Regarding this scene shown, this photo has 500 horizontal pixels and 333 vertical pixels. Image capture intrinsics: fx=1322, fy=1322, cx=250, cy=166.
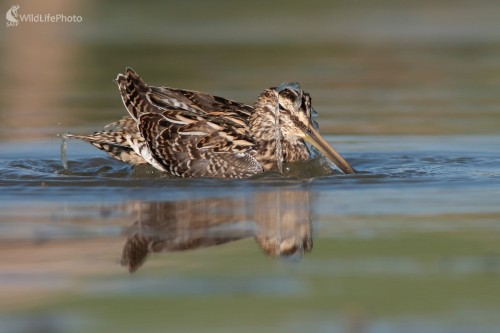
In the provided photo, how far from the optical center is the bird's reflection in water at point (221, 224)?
8367 millimetres

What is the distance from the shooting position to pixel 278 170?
11836 mm

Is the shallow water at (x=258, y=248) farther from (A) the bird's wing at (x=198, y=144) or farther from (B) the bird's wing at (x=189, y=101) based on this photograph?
(B) the bird's wing at (x=189, y=101)

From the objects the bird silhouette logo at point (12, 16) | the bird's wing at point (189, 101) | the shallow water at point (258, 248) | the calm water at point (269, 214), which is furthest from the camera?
the bird silhouette logo at point (12, 16)

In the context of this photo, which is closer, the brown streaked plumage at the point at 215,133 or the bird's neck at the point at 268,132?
the brown streaked plumage at the point at 215,133

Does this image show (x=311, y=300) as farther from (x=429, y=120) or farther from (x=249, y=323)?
(x=429, y=120)

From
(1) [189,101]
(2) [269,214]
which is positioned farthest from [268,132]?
(2) [269,214]

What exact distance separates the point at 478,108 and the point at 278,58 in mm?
6448

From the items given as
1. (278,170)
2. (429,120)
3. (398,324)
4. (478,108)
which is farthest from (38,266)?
(478,108)

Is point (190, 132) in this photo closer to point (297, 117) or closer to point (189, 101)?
point (189, 101)

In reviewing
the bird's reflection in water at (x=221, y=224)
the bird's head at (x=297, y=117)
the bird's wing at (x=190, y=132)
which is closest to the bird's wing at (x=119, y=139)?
the bird's wing at (x=190, y=132)

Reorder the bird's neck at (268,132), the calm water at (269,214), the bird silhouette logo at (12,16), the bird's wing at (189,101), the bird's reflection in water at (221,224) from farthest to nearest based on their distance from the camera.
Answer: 1. the bird silhouette logo at (12,16)
2. the bird's wing at (189,101)
3. the bird's neck at (268,132)
4. the bird's reflection in water at (221,224)
5. the calm water at (269,214)

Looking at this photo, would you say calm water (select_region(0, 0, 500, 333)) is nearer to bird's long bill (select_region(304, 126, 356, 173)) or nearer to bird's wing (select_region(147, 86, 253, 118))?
bird's long bill (select_region(304, 126, 356, 173))

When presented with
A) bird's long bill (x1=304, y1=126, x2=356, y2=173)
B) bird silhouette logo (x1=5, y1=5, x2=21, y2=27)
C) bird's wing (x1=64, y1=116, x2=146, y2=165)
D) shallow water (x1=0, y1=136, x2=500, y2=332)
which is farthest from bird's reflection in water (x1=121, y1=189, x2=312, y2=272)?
bird silhouette logo (x1=5, y1=5, x2=21, y2=27)

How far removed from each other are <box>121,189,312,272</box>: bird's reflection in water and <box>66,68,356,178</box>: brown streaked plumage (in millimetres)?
1199
